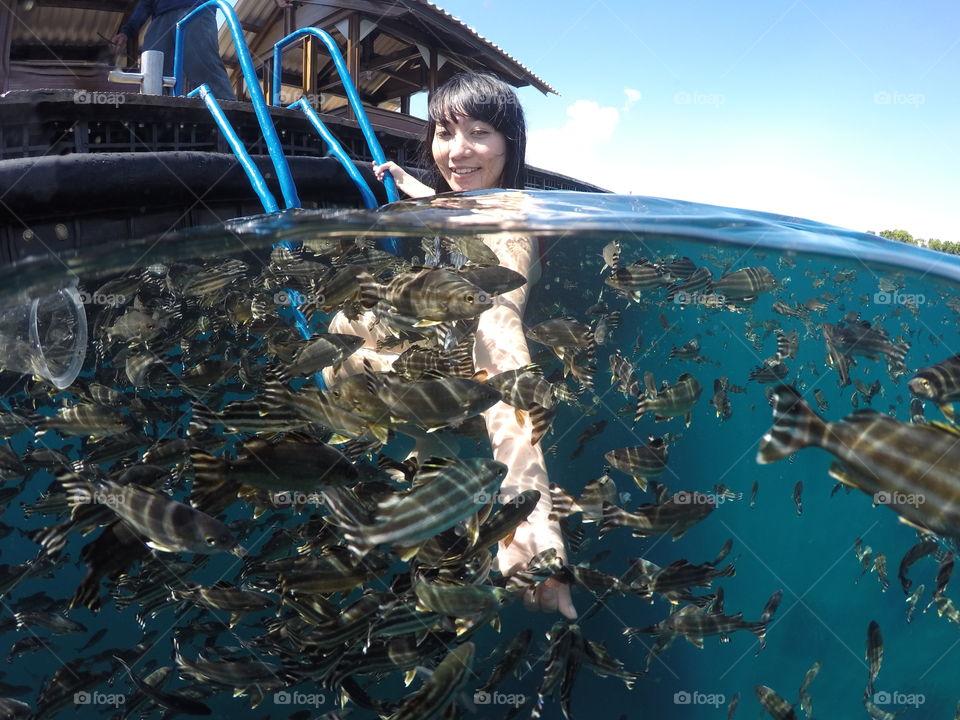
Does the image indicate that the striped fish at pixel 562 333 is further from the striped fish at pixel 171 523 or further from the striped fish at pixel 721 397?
the striped fish at pixel 171 523

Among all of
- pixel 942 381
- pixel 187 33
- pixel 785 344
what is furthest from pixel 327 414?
pixel 187 33

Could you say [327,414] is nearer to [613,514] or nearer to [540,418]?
[540,418]

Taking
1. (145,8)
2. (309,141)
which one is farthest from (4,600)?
(145,8)

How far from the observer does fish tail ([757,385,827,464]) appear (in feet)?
7.98

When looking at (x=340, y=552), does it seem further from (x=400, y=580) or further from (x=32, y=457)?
(x=32, y=457)

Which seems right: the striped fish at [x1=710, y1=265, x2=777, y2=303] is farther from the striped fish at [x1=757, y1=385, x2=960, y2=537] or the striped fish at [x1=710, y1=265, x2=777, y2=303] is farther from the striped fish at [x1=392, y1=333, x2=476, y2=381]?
the striped fish at [x1=757, y1=385, x2=960, y2=537]

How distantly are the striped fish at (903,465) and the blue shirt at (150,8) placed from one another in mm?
9960

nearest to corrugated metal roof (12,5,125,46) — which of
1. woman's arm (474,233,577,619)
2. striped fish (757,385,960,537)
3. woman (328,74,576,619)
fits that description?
woman (328,74,576,619)

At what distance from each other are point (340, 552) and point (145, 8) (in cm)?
938

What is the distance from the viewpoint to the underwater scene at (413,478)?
2572mm

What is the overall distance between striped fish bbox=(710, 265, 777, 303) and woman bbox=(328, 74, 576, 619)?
178 cm

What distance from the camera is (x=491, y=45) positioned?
45.1 feet

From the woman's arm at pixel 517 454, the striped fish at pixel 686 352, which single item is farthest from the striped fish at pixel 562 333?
the striped fish at pixel 686 352

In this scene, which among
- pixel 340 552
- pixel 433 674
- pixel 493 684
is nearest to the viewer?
pixel 433 674
